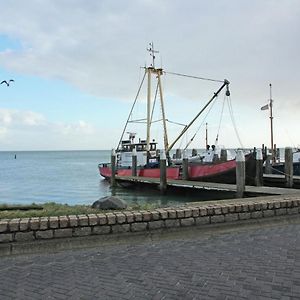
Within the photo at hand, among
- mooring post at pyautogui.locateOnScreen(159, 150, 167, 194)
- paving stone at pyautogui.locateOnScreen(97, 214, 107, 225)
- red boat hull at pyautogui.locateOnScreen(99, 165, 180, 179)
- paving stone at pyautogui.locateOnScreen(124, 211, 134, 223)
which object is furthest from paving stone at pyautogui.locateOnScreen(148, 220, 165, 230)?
red boat hull at pyautogui.locateOnScreen(99, 165, 180, 179)

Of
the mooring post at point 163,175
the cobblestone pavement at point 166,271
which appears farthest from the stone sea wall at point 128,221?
the mooring post at point 163,175

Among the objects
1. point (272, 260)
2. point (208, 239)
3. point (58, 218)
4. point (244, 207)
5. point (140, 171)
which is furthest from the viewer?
point (140, 171)

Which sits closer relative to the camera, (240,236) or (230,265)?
(230,265)

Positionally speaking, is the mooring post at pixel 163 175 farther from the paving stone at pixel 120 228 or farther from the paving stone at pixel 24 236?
the paving stone at pixel 24 236

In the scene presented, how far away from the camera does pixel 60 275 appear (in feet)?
17.3

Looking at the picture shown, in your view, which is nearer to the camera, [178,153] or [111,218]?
[111,218]

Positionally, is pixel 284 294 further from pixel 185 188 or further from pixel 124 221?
pixel 185 188

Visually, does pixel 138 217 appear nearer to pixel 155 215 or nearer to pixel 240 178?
pixel 155 215

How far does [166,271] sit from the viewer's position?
17.5 feet

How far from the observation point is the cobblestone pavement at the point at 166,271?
14.9ft

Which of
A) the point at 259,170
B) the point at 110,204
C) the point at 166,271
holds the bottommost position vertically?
the point at 166,271

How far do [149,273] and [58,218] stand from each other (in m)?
2.17

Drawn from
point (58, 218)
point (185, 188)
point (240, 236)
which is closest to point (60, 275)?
point (58, 218)

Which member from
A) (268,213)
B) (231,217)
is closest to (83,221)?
(231,217)
